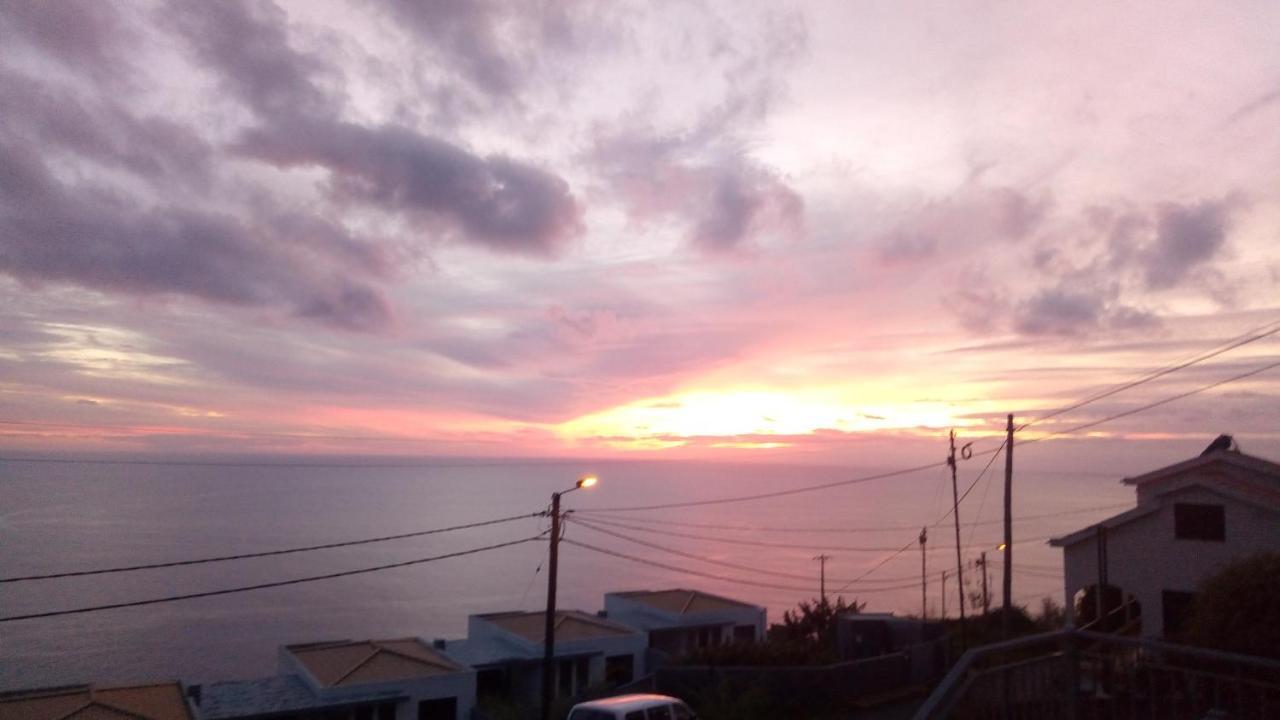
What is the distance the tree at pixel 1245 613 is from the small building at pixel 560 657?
21252 millimetres

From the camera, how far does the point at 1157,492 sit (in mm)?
23703

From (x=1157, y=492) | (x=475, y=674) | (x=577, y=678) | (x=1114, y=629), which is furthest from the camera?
(x=577, y=678)

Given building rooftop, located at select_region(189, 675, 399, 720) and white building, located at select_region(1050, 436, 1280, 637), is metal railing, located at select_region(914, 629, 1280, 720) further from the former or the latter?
building rooftop, located at select_region(189, 675, 399, 720)

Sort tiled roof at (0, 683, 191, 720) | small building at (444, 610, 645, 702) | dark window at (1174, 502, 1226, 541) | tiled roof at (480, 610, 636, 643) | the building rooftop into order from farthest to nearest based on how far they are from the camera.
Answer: tiled roof at (480, 610, 636, 643), small building at (444, 610, 645, 702), the building rooftop, dark window at (1174, 502, 1226, 541), tiled roof at (0, 683, 191, 720)

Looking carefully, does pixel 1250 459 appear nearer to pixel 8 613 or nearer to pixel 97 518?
pixel 8 613

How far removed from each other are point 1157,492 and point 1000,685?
72.4ft

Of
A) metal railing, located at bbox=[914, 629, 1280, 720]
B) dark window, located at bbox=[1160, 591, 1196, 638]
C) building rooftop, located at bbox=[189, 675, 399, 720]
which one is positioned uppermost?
metal railing, located at bbox=[914, 629, 1280, 720]

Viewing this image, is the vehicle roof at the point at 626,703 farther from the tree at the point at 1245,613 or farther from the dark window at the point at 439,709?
the dark window at the point at 439,709

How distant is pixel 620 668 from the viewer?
109ft

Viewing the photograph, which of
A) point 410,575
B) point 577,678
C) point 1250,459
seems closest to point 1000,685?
point 1250,459

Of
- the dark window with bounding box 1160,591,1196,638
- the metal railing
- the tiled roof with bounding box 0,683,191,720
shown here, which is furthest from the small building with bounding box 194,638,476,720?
the metal railing

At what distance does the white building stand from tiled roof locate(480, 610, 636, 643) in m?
16.6

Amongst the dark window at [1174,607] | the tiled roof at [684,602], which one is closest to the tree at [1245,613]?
the dark window at [1174,607]

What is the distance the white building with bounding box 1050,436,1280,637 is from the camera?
21.8 m
